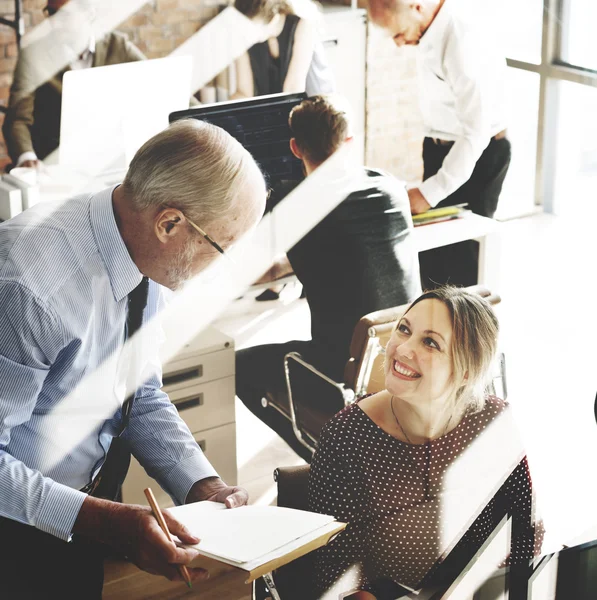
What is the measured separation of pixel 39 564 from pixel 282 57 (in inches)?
58.1

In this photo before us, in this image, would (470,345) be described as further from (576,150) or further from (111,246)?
(111,246)

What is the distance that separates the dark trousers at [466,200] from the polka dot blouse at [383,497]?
331 millimetres

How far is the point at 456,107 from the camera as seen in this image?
2.22 metres

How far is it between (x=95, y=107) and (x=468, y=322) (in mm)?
1247

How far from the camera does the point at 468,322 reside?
198cm

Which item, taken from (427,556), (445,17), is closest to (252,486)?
(427,556)

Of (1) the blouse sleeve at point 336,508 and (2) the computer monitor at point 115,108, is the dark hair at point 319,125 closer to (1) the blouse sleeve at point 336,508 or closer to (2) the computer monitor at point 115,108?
(2) the computer monitor at point 115,108

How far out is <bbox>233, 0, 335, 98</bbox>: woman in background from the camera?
7.97ft

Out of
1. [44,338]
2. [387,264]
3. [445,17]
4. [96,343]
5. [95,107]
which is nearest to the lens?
[44,338]

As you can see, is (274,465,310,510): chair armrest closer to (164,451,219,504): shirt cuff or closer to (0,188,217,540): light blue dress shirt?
(164,451,219,504): shirt cuff

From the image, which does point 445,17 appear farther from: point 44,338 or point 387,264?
point 44,338

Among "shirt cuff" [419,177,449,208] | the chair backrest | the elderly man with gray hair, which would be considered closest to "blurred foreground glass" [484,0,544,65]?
"shirt cuff" [419,177,449,208]

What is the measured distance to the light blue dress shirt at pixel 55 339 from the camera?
1542mm

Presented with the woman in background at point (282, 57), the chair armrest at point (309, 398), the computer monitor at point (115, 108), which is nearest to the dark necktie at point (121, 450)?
the chair armrest at point (309, 398)
